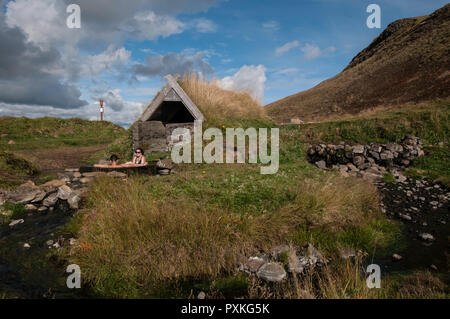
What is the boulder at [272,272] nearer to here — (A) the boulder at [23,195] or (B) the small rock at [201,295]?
(B) the small rock at [201,295]

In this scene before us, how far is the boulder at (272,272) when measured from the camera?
498cm

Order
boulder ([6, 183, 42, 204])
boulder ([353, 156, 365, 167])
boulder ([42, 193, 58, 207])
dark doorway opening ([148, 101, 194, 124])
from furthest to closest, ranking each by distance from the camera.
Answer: dark doorway opening ([148, 101, 194, 124]), boulder ([353, 156, 365, 167]), boulder ([6, 183, 42, 204]), boulder ([42, 193, 58, 207])

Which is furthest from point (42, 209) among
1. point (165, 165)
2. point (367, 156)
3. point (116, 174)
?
point (367, 156)

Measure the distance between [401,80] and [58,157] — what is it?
38.6 m

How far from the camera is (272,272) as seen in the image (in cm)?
506

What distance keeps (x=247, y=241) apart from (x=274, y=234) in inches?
29.7

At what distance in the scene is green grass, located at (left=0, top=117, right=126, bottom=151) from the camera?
21062 mm

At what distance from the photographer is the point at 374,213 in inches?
311

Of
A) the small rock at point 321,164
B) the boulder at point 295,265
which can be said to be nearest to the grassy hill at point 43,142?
the boulder at point 295,265

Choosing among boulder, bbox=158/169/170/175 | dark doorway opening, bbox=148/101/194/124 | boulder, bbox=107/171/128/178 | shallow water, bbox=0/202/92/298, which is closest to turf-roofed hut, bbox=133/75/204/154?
dark doorway opening, bbox=148/101/194/124

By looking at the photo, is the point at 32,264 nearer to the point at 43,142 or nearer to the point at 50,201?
the point at 50,201

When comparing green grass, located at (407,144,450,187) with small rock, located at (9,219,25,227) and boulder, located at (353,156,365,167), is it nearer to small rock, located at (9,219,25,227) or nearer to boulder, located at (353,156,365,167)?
boulder, located at (353,156,365,167)

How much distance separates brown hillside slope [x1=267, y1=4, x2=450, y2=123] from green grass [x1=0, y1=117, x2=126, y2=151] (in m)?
22.7
